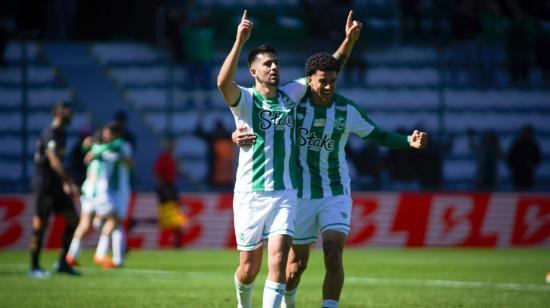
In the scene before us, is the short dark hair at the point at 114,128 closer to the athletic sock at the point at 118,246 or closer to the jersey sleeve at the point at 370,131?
the athletic sock at the point at 118,246

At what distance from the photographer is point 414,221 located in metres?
23.3

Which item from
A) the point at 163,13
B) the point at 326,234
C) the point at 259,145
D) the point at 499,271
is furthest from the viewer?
the point at 163,13

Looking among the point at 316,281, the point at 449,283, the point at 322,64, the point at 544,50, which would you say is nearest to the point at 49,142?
the point at 316,281

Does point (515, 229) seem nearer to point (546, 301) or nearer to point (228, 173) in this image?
point (228, 173)

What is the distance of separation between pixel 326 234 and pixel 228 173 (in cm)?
1345

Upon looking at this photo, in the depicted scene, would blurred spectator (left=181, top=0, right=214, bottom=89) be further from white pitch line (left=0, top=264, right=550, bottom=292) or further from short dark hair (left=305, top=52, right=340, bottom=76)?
short dark hair (left=305, top=52, right=340, bottom=76)

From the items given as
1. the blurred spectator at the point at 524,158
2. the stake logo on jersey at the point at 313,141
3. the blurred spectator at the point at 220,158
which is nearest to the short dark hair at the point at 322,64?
the stake logo on jersey at the point at 313,141

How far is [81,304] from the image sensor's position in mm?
12008

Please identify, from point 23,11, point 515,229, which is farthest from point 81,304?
point 23,11

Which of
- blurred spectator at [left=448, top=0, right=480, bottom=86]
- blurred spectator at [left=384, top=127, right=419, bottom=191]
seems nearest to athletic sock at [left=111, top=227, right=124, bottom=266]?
blurred spectator at [left=384, top=127, right=419, bottom=191]

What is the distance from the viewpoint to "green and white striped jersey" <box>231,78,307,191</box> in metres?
9.38

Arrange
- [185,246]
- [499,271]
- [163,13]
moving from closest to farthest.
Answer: [499,271]
[185,246]
[163,13]

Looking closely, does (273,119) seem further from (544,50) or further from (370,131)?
(544,50)

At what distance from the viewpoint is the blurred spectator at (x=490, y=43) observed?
1091 inches
